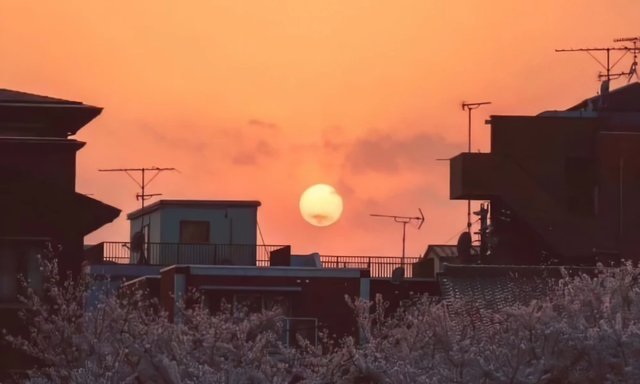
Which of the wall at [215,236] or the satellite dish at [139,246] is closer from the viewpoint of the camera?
the wall at [215,236]

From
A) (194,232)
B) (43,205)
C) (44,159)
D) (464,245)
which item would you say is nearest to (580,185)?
(464,245)

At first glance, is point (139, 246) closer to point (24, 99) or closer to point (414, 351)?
point (24, 99)

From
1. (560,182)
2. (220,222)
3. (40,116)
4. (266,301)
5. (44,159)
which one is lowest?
(266,301)

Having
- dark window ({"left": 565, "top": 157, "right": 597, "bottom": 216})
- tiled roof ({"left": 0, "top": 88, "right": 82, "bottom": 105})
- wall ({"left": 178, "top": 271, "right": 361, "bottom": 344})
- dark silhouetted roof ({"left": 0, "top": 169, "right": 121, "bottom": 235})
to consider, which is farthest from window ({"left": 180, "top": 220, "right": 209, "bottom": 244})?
dark silhouetted roof ({"left": 0, "top": 169, "right": 121, "bottom": 235})

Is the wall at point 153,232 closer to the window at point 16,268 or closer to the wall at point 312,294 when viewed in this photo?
the wall at point 312,294

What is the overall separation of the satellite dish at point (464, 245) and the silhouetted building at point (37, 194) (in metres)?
18.4

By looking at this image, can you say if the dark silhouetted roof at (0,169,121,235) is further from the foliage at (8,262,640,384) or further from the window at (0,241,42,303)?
the foliage at (8,262,640,384)

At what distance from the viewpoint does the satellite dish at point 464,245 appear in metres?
62.1

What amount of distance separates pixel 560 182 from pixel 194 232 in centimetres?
1491

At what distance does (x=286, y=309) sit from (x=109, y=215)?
23.9 feet

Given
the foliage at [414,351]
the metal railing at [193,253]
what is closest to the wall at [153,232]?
the metal railing at [193,253]

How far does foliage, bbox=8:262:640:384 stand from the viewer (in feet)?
104

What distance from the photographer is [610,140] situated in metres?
61.4

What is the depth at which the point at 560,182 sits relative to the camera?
64.1 meters
